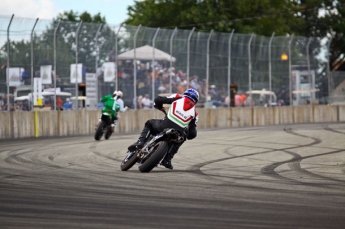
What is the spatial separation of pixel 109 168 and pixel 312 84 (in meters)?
23.6

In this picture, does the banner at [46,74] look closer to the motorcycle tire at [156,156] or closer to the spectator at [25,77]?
the spectator at [25,77]

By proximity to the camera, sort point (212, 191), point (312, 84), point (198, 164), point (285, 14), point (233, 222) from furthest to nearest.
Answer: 1. point (285, 14)
2. point (312, 84)
3. point (198, 164)
4. point (212, 191)
5. point (233, 222)

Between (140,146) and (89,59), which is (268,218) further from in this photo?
(89,59)

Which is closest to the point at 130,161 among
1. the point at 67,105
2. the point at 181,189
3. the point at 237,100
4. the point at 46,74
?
the point at 181,189

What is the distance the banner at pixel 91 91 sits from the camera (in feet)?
91.9

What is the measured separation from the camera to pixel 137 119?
30.5m

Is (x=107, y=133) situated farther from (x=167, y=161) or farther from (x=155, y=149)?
(x=155, y=149)

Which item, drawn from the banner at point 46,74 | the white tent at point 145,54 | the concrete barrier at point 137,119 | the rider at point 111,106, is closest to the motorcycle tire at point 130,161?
the rider at point 111,106

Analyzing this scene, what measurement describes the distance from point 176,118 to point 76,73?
47.8 feet

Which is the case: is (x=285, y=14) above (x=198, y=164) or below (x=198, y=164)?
above

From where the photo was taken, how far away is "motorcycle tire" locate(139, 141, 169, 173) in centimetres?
1286

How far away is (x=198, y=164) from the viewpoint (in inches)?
596

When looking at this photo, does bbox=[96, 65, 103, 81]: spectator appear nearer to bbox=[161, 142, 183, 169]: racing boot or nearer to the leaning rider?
the leaning rider

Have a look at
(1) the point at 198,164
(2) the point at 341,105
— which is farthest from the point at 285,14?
(1) the point at 198,164
